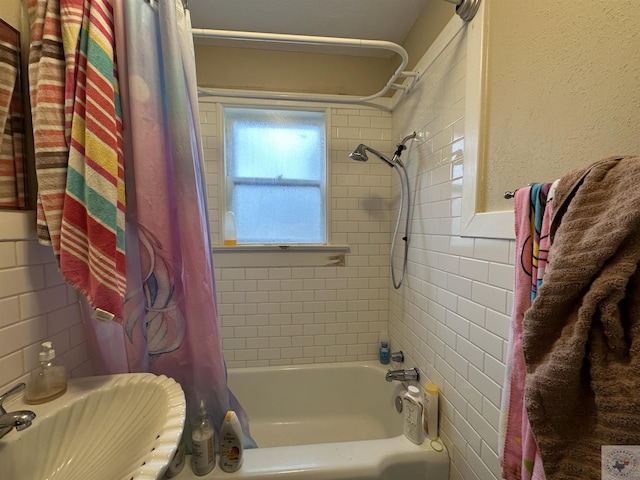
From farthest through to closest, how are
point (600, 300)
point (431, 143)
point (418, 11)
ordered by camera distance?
1. point (418, 11)
2. point (431, 143)
3. point (600, 300)

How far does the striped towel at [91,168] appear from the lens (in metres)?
0.73

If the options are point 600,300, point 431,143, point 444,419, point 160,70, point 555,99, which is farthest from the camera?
point 431,143

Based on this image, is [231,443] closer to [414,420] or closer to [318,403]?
[414,420]

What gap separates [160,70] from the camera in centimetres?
91

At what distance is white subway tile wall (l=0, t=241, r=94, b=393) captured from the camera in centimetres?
67

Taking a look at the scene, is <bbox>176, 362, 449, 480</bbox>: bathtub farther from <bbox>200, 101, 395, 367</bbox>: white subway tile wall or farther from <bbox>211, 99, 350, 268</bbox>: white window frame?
<bbox>211, 99, 350, 268</bbox>: white window frame

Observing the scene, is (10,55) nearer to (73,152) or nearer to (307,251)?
(73,152)

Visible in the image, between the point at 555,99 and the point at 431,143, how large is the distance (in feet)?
2.19

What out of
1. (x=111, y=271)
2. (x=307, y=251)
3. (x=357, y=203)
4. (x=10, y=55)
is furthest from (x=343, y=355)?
(x=10, y=55)

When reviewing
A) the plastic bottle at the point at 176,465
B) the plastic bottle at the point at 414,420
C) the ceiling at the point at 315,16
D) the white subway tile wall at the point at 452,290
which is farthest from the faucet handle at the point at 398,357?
the ceiling at the point at 315,16

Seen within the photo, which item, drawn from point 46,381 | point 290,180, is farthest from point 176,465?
point 290,180

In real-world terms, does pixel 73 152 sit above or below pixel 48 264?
above

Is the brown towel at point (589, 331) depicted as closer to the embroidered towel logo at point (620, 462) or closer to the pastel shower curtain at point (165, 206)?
the embroidered towel logo at point (620, 462)

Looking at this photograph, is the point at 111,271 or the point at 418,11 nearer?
the point at 111,271
